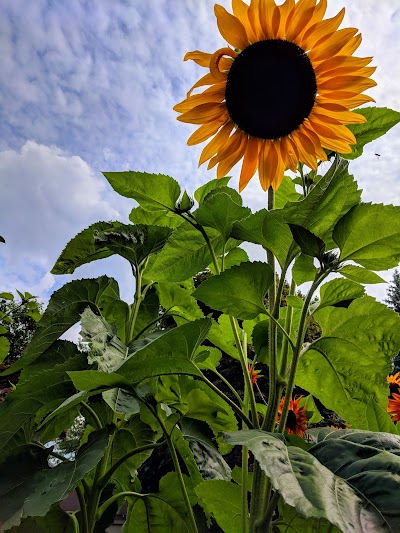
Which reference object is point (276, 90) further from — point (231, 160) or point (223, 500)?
point (223, 500)

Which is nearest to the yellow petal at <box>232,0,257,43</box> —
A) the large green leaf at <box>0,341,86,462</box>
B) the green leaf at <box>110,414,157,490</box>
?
the large green leaf at <box>0,341,86,462</box>

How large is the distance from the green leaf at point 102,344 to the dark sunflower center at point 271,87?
45cm

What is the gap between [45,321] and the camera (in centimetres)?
83

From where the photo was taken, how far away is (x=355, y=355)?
29.2 inches

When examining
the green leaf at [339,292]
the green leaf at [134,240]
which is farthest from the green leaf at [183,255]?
the green leaf at [339,292]

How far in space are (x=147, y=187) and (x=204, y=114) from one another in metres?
0.17

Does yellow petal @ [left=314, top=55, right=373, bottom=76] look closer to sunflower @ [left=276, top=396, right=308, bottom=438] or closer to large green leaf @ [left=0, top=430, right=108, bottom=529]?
large green leaf @ [left=0, top=430, right=108, bottom=529]

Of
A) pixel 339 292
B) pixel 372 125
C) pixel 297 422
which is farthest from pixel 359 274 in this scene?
pixel 297 422

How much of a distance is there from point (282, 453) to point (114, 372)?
204 mm

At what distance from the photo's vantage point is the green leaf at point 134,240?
2.53ft

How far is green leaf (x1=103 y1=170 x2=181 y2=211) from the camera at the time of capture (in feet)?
2.75

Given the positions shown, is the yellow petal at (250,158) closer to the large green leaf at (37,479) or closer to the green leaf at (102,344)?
the green leaf at (102,344)

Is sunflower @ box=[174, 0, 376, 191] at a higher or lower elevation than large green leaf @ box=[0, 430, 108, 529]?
higher

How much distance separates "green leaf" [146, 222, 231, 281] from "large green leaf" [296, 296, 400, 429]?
22 cm
